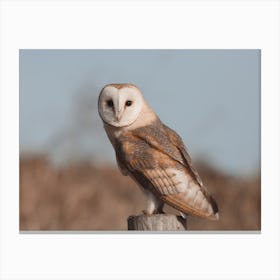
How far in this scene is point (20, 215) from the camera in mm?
5355

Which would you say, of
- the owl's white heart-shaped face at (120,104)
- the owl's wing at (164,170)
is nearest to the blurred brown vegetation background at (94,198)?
the owl's wing at (164,170)

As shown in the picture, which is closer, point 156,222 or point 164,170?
point 156,222

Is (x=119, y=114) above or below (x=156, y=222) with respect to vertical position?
above

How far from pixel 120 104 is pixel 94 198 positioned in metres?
1.51

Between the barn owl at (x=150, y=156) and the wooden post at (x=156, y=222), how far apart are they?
7cm

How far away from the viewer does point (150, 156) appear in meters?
4.77

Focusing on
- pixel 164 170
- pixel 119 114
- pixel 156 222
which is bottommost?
pixel 156 222

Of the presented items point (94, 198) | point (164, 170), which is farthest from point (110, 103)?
point (94, 198)

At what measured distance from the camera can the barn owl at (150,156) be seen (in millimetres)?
4754

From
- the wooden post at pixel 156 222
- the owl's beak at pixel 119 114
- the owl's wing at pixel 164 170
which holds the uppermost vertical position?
the owl's beak at pixel 119 114

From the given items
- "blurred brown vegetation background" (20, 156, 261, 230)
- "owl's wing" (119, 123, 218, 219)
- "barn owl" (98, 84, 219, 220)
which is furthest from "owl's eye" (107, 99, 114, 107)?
"blurred brown vegetation background" (20, 156, 261, 230)

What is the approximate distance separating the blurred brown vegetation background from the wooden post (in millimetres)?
630

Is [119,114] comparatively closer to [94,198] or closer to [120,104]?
[120,104]

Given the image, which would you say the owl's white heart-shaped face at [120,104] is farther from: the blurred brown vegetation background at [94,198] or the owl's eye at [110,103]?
the blurred brown vegetation background at [94,198]
